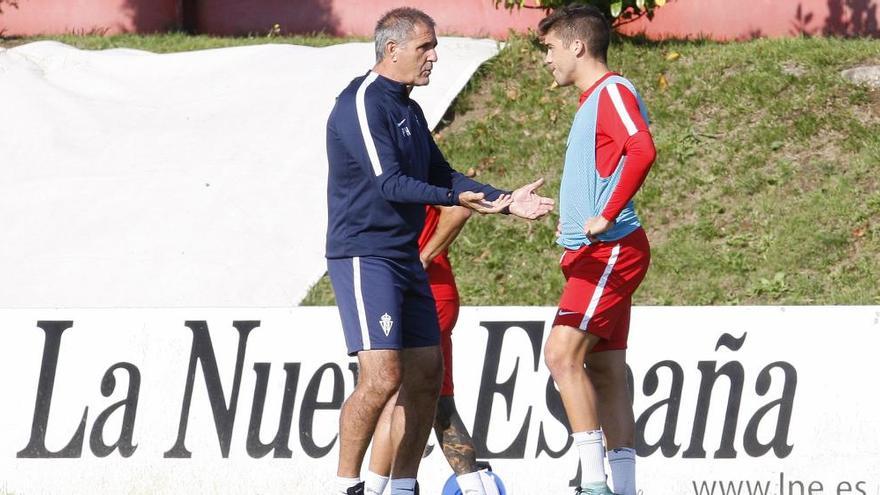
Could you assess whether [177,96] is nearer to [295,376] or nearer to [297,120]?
[297,120]

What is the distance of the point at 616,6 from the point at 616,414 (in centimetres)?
672

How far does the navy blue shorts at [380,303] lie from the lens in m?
5.75

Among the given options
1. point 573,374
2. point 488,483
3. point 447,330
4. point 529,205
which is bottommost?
point 488,483

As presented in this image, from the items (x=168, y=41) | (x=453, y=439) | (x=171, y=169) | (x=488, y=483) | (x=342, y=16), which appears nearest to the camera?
(x=453, y=439)

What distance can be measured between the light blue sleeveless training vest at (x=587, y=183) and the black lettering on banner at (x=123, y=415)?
2754 millimetres

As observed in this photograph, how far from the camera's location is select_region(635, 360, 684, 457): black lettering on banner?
7348mm

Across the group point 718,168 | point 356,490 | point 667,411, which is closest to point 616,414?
point 667,411

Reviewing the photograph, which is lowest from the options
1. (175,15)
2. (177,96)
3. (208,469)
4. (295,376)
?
(208,469)

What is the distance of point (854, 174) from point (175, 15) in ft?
26.4

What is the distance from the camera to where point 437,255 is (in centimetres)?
654

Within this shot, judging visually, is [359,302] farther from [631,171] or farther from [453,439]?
[631,171]

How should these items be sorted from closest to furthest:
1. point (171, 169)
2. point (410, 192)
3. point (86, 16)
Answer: point (410, 192)
point (171, 169)
point (86, 16)

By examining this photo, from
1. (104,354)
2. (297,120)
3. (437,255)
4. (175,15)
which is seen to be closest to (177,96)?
(297,120)

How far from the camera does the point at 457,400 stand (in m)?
7.49
